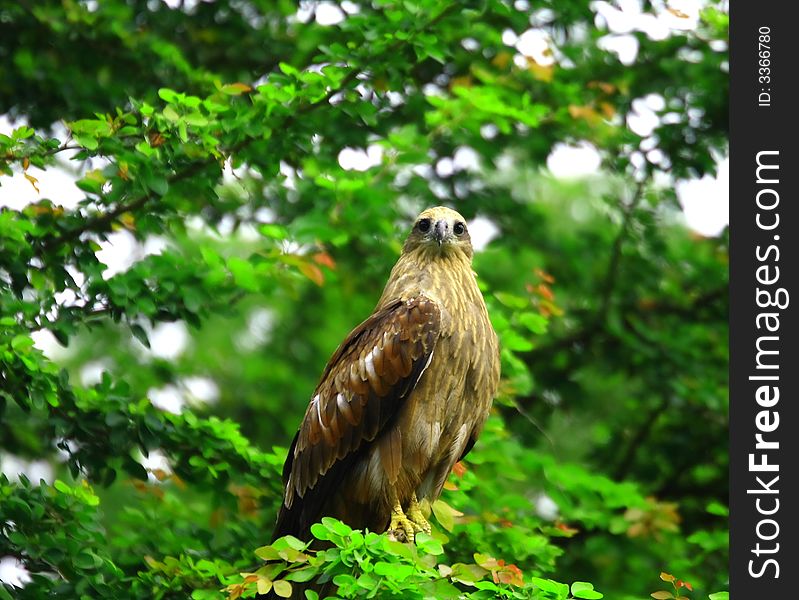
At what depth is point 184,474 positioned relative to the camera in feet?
20.9

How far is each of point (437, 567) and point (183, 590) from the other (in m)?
1.72

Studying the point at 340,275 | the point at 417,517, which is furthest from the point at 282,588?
the point at 340,275

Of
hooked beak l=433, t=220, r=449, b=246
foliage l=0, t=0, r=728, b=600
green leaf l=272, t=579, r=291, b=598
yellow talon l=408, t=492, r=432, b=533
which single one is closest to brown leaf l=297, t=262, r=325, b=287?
foliage l=0, t=0, r=728, b=600

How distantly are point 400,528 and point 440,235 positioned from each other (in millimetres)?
1681

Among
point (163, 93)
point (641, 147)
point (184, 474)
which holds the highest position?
point (641, 147)

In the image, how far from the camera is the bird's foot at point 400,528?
5.70 metres

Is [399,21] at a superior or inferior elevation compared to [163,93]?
superior

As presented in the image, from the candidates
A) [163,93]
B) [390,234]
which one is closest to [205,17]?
[390,234]

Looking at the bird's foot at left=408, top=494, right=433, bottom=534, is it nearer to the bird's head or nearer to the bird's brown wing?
the bird's brown wing

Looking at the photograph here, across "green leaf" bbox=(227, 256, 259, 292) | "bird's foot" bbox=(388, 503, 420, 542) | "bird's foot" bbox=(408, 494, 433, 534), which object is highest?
"green leaf" bbox=(227, 256, 259, 292)

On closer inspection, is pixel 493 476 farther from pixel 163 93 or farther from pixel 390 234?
pixel 163 93

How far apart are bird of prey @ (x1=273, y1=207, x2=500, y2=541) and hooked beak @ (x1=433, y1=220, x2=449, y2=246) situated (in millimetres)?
358

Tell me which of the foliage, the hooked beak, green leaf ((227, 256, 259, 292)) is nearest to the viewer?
the foliage

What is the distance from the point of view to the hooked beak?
6395mm
